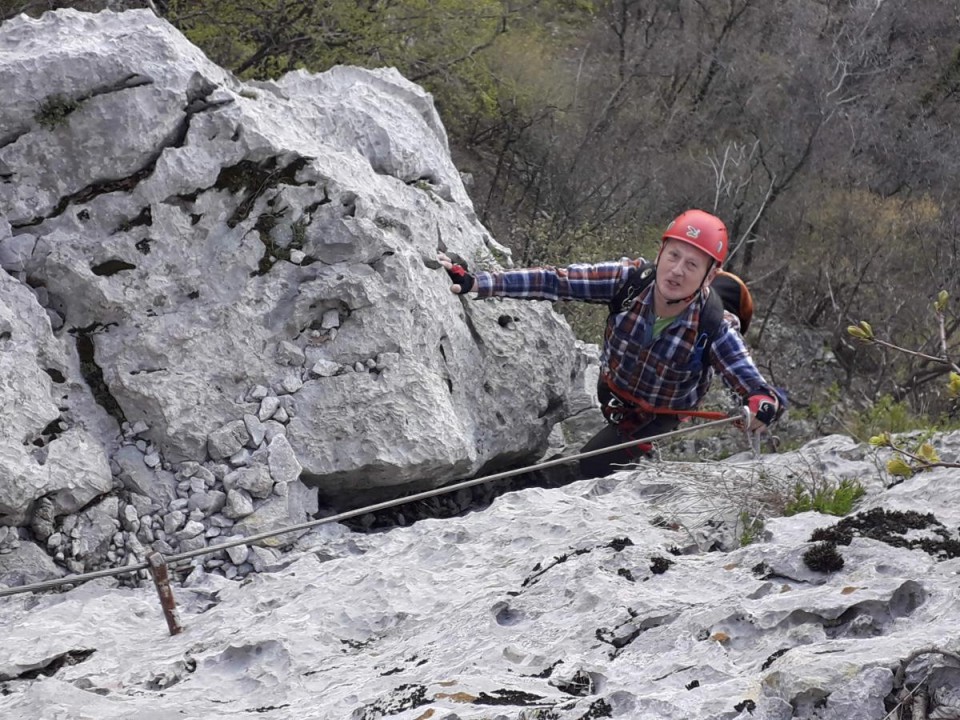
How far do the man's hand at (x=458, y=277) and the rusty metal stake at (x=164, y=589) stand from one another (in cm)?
215

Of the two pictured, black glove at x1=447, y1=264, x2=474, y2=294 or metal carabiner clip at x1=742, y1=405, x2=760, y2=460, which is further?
black glove at x1=447, y1=264, x2=474, y2=294

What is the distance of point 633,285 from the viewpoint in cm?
453

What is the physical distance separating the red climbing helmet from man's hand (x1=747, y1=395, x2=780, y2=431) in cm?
67

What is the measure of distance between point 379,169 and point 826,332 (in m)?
7.70

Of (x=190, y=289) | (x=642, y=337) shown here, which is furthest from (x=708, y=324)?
(x=190, y=289)

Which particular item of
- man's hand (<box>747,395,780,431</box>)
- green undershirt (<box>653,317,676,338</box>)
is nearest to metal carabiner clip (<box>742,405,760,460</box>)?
man's hand (<box>747,395,780,431</box>)

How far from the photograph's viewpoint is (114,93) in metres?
4.15

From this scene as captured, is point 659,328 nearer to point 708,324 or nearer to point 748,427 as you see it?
point 708,324

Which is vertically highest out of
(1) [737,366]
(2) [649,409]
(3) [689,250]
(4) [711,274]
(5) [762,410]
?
(3) [689,250]

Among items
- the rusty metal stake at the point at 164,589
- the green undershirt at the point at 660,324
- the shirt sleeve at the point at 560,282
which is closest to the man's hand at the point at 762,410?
the green undershirt at the point at 660,324

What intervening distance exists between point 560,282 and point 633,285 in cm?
36

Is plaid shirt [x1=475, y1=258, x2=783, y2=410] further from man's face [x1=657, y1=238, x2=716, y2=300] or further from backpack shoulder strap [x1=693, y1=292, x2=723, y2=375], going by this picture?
man's face [x1=657, y1=238, x2=716, y2=300]

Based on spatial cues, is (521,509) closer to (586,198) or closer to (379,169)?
(379,169)

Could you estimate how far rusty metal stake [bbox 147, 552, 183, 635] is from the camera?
10.1 feet
